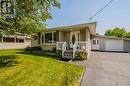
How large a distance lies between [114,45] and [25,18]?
2581cm

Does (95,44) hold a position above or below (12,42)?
below

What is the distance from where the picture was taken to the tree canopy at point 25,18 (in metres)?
11.9

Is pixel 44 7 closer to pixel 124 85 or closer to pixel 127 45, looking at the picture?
pixel 124 85

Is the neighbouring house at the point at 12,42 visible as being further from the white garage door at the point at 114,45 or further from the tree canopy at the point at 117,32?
the tree canopy at the point at 117,32

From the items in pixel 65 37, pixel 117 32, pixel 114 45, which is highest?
pixel 117 32

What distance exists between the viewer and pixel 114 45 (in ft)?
113

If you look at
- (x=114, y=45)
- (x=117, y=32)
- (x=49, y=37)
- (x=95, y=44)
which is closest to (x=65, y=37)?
(x=49, y=37)

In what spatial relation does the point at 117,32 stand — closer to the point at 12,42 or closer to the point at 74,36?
the point at 12,42

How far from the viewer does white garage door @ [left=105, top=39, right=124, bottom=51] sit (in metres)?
34.1

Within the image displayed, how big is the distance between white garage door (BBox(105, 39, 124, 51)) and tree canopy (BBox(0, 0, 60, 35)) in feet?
74.1

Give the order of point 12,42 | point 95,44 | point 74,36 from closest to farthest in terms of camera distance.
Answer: point 74,36 → point 12,42 → point 95,44

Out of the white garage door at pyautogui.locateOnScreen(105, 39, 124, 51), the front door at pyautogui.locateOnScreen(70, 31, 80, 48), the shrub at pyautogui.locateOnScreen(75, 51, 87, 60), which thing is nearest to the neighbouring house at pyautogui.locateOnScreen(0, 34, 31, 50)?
the front door at pyautogui.locateOnScreen(70, 31, 80, 48)

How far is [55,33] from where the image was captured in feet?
73.2

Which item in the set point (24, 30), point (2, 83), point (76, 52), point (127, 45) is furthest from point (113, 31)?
point (2, 83)
